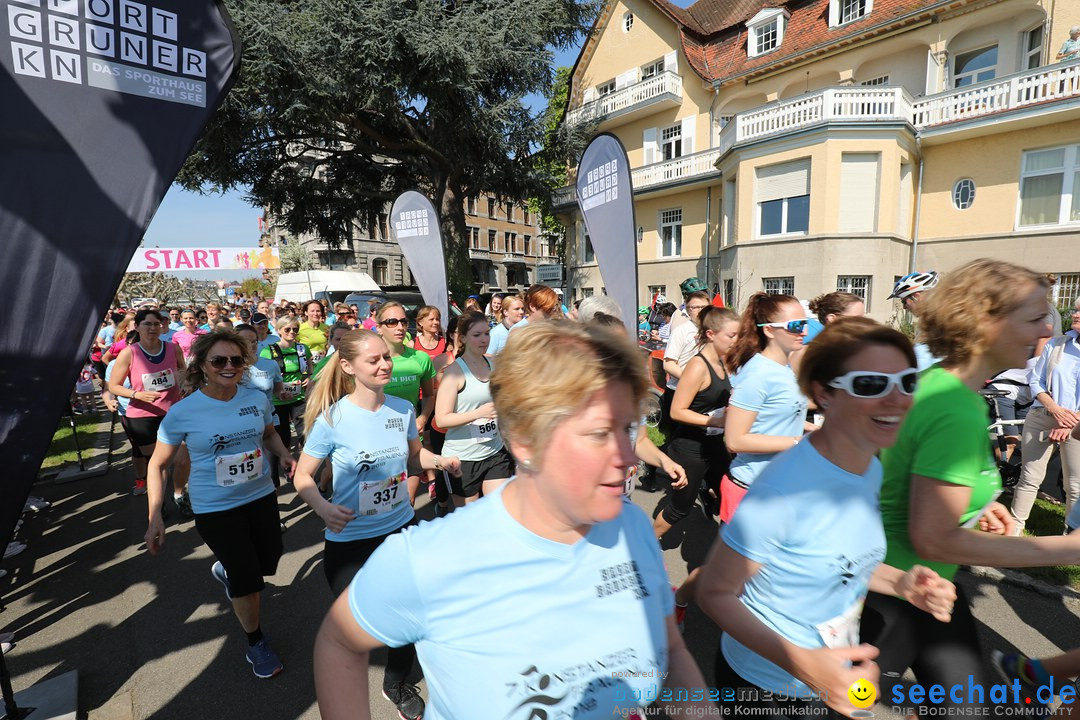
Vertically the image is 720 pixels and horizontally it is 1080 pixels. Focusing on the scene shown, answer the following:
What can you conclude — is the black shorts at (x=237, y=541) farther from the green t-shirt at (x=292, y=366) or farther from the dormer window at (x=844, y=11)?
the dormer window at (x=844, y=11)

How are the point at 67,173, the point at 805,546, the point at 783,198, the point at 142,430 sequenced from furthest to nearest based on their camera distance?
the point at 783,198
the point at 142,430
the point at 67,173
the point at 805,546

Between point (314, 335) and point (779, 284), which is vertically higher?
point (779, 284)

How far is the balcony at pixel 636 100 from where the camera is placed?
832 inches

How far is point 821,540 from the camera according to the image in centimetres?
154

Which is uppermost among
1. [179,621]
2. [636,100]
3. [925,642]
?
[636,100]

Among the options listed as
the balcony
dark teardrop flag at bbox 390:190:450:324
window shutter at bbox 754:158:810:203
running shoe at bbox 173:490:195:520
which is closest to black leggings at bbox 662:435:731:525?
running shoe at bbox 173:490:195:520

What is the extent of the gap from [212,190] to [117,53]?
1788cm

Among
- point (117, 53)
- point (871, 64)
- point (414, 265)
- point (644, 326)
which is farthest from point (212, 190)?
point (871, 64)

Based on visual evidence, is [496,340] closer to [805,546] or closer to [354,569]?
[354,569]

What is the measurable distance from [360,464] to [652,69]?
81.9ft

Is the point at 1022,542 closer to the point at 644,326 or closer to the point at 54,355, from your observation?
the point at 54,355

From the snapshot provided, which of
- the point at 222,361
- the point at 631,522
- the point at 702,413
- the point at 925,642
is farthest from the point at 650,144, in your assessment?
the point at 631,522

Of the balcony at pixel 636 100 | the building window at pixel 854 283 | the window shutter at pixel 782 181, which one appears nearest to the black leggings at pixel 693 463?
the building window at pixel 854 283

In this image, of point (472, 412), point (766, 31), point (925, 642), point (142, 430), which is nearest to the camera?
point (925, 642)
